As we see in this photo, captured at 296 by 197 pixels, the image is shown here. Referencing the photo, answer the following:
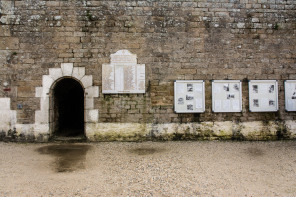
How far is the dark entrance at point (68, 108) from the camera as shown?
5879 mm

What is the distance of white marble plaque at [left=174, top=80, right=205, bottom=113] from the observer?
17.9 feet

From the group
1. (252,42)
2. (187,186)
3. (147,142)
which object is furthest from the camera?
(252,42)

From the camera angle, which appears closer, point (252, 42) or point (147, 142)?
point (147, 142)

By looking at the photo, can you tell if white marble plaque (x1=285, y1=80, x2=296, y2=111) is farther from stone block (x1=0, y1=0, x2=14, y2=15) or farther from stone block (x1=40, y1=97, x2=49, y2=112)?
stone block (x1=0, y1=0, x2=14, y2=15)

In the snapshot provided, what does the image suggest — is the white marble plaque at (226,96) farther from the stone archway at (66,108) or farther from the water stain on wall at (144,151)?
the stone archway at (66,108)

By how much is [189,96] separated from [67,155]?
3.37m

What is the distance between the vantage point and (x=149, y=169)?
3473mm

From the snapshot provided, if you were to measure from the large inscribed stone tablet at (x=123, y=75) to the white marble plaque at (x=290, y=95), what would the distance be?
4.07 m

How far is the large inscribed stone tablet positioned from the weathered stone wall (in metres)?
0.16

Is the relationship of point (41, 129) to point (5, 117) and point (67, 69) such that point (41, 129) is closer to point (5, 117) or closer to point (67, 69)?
point (5, 117)

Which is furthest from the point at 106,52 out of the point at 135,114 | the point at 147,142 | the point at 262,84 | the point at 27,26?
the point at 262,84

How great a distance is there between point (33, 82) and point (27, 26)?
151cm

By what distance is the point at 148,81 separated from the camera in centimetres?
550

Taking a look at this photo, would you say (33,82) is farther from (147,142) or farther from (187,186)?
(187,186)
